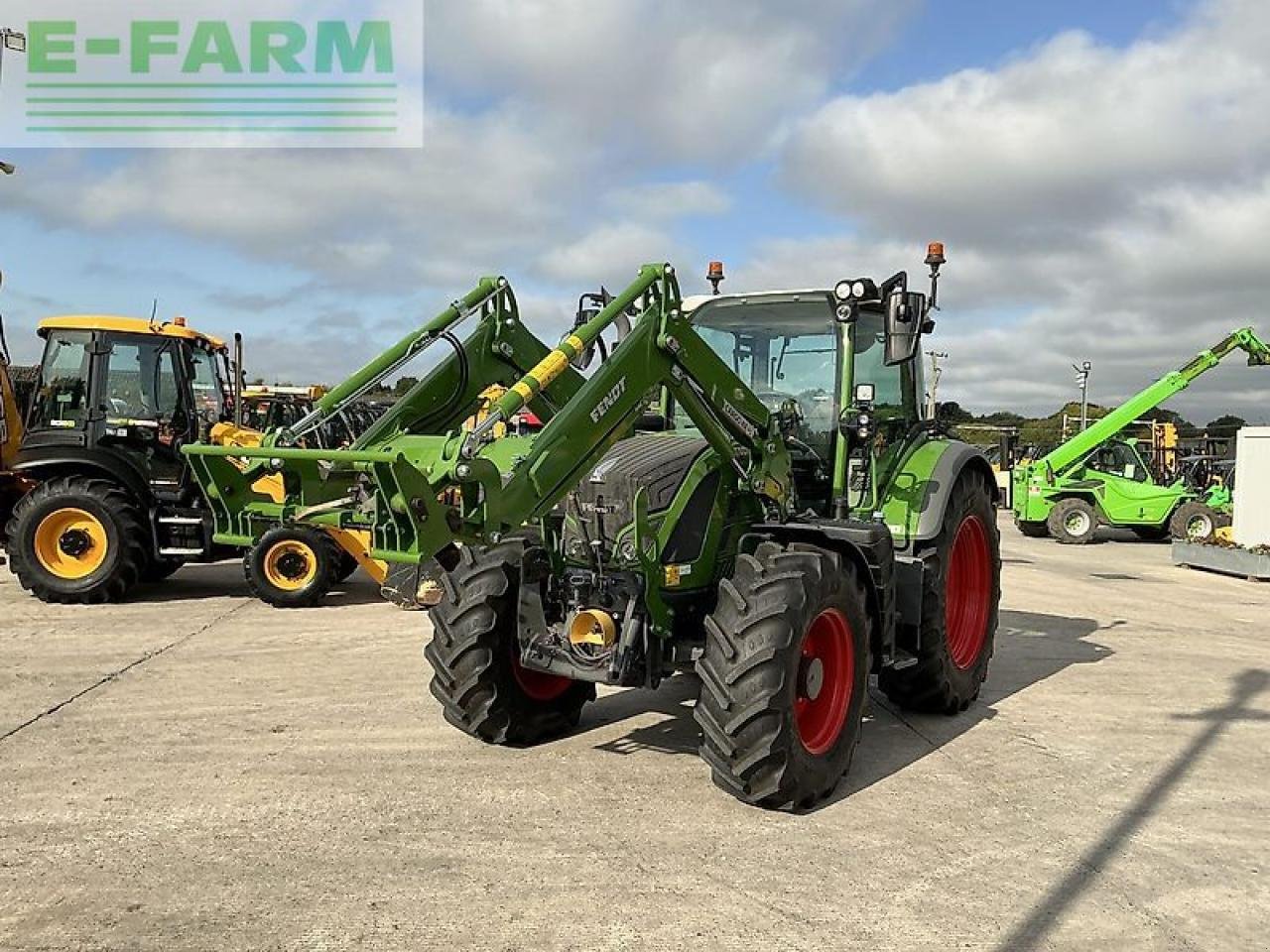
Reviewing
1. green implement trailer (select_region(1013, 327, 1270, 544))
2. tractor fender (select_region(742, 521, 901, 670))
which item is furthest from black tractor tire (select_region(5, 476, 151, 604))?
green implement trailer (select_region(1013, 327, 1270, 544))

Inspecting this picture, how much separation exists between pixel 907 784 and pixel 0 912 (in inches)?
152

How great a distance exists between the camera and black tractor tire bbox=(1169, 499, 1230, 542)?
60.2 feet

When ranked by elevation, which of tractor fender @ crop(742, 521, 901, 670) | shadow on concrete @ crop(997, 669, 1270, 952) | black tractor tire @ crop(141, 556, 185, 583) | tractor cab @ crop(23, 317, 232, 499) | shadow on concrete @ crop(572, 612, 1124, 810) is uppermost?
tractor cab @ crop(23, 317, 232, 499)

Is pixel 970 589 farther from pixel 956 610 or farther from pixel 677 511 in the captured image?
pixel 677 511

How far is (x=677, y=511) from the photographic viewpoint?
520 cm

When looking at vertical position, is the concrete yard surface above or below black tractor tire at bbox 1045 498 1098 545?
below

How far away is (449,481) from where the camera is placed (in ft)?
13.7

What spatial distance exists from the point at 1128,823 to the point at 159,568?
9.55 metres

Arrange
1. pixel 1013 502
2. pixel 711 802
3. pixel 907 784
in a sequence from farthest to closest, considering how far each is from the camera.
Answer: pixel 1013 502
pixel 907 784
pixel 711 802

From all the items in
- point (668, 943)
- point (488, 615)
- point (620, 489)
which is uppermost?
point (620, 489)

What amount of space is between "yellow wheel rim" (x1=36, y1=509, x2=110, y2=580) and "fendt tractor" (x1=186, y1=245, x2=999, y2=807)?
231 inches

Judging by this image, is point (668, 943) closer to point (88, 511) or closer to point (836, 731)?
point (836, 731)

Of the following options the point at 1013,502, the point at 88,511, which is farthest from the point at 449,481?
the point at 1013,502

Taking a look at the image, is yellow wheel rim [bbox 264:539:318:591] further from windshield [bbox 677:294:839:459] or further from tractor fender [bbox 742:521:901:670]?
tractor fender [bbox 742:521:901:670]
